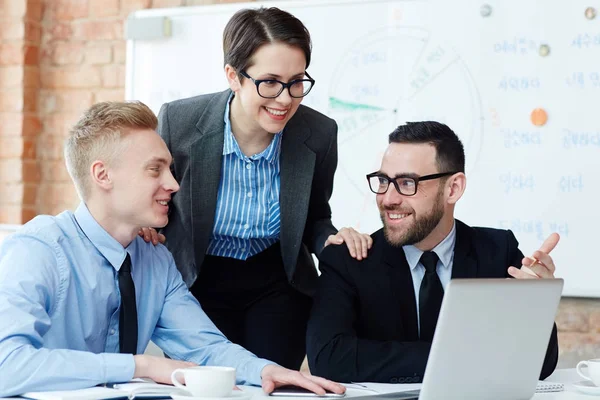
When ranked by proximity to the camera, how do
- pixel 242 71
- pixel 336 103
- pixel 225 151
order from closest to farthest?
pixel 242 71 < pixel 225 151 < pixel 336 103

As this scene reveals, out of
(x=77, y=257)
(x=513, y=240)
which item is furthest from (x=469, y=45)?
(x=77, y=257)

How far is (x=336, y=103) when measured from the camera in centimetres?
366

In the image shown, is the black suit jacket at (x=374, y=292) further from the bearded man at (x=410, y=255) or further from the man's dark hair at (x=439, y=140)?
A: the man's dark hair at (x=439, y=140)

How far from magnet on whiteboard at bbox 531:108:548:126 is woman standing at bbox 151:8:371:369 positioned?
1.22m

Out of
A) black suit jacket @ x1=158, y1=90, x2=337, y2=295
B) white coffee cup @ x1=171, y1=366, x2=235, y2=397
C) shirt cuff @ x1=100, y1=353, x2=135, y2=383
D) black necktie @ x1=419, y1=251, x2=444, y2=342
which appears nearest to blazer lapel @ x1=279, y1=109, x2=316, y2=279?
black suit jacket @ x1=158, y1=90, x2=337, y2=295

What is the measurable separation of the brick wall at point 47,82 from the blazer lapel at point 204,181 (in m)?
1.91

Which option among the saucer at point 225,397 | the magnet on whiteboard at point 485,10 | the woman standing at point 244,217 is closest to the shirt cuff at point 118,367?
the saucer at point 225,397

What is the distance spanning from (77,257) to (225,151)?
609 mm

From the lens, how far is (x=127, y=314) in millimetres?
1841

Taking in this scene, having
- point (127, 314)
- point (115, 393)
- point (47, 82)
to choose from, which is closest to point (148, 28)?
point (47, 82)

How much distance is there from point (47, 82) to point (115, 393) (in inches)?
122

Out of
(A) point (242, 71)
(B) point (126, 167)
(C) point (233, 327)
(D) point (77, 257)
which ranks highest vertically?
(A) point (242, 71)

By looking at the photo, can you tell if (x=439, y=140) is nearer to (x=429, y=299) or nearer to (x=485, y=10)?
(x=429, y=299)

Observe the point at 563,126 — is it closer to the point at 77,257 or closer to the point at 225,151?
the point at 225,151
